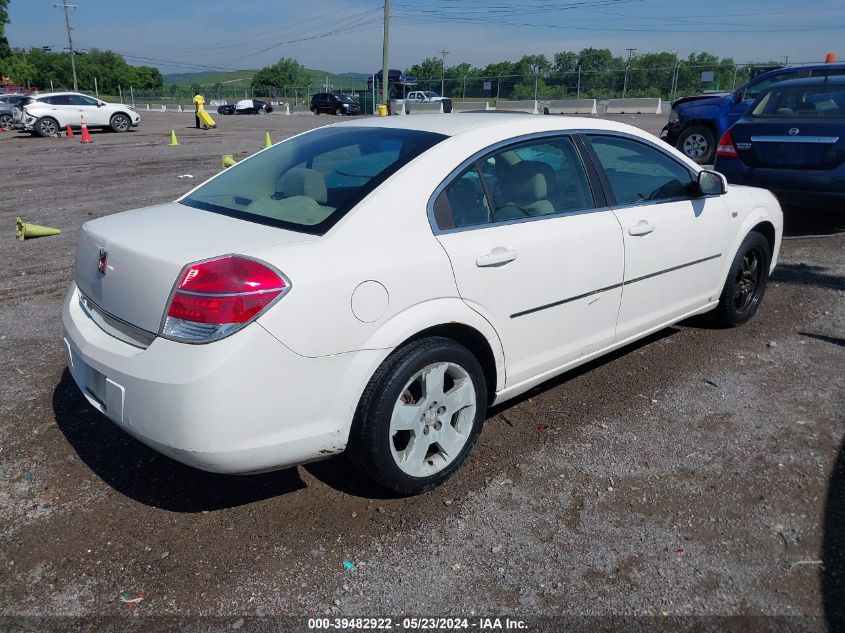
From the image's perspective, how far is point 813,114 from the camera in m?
7.68

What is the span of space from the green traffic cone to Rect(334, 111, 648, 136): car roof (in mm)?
5448

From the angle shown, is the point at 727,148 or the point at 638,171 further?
the point at 727,148

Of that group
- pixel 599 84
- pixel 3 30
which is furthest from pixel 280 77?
pixel 599 84

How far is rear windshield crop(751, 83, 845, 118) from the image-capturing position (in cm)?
761

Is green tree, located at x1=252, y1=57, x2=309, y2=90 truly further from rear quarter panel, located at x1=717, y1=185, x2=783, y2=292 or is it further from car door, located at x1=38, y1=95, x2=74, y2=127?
rear quarter panel, located at x1=717, y1=185, x2=783, y2=292

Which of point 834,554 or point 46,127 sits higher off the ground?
point 46,127

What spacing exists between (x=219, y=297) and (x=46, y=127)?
2659cm

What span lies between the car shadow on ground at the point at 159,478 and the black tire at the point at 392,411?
1.68ft

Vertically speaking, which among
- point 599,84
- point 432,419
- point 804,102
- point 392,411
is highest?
point 599,84

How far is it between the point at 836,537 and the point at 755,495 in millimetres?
365

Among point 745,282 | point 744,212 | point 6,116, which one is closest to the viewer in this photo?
point 744,212

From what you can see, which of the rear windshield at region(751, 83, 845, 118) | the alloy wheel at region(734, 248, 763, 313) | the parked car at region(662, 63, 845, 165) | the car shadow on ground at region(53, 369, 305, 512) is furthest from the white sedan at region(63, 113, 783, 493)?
the parked car at region(662, 63, 845, 165)

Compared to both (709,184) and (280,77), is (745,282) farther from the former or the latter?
(280,77)

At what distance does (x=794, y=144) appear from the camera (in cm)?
753
